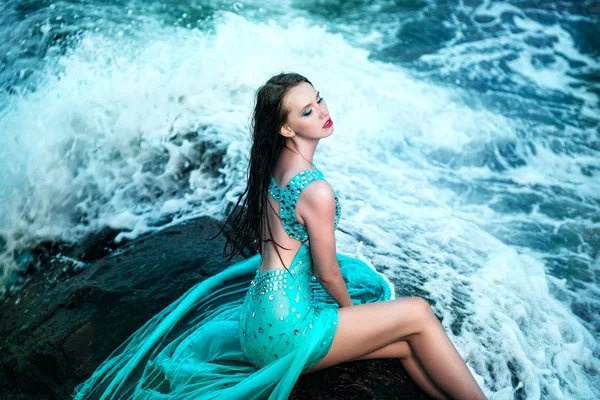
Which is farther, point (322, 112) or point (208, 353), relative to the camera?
point (208, 353)

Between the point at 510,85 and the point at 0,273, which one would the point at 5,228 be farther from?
the point at 510,85

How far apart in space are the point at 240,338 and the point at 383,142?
478 cm

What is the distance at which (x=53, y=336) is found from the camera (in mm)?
3963

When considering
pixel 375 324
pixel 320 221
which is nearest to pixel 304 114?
pixel 320 221

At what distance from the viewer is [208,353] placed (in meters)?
3.49

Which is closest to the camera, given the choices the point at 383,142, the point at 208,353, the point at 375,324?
the point at 375,324

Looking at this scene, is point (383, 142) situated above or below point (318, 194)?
below

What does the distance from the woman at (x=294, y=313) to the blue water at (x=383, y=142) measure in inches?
37.5

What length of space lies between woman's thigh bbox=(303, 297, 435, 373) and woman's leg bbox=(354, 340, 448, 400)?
0.14m

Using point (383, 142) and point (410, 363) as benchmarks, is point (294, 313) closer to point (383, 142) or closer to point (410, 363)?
point (410, 363)

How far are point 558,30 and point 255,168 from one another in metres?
9.73

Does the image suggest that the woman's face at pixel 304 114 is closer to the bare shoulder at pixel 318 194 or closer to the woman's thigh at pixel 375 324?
the bare shoulder at pixel 318 194

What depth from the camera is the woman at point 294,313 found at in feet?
9.93

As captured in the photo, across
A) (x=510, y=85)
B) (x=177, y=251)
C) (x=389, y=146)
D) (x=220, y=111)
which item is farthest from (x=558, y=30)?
(x=177, y=251)
